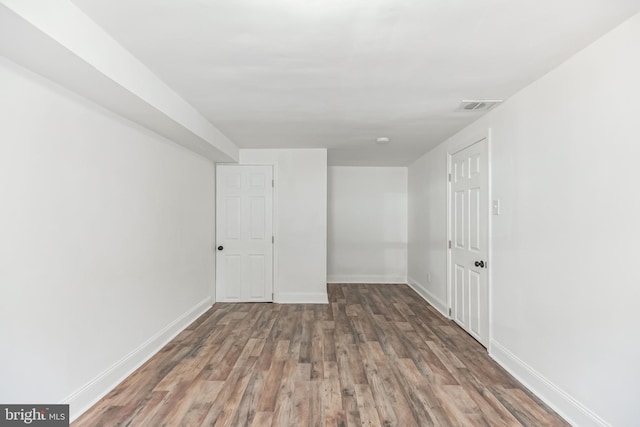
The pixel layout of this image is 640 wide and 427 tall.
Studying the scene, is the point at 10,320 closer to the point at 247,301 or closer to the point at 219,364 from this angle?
the point at 219,364

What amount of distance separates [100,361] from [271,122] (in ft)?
8.43

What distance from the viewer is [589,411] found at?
1.97m

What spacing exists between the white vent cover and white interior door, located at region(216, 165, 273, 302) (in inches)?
113

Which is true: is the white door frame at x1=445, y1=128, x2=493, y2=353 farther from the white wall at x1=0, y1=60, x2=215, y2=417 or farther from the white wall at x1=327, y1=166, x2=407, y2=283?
the white wall at x1=0, y1=60, x2=215, y2=417

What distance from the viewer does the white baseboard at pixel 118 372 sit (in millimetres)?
2154

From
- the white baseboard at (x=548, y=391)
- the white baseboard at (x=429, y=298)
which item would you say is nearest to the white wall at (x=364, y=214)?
the white baseboard at (x=429, y=298)

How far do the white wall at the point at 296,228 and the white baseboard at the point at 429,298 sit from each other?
1.59m

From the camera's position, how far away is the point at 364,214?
6582mm

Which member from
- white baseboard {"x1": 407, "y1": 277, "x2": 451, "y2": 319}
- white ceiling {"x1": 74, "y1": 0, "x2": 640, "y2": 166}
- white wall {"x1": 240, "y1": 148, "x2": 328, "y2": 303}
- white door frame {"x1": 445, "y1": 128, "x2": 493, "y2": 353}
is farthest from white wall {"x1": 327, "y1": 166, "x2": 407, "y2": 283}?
white ceiling {"x1": 74, "y1": 0, "x2": 640, "y2": 166}

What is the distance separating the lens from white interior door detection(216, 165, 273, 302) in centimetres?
502

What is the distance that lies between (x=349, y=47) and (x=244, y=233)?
3.58 meters

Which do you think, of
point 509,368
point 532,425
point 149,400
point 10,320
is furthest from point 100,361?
point 509,368

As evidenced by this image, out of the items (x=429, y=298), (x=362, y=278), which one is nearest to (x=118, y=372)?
(x=429, y=298)

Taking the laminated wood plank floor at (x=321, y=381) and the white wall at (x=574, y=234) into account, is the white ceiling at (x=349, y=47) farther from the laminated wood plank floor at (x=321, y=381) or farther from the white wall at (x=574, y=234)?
the laminated wood plank floor at (x=321, y=381)
